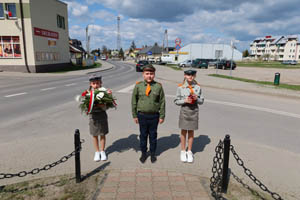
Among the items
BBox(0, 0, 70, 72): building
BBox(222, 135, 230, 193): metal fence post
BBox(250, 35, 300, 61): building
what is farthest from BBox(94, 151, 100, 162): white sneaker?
BBox(250, 35, 300, 61): building

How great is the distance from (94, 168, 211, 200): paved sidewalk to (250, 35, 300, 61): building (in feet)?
346

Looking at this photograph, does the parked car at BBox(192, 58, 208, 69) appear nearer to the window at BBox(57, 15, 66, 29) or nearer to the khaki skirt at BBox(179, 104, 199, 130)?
the window at BBox(57, 15, 66, 29)

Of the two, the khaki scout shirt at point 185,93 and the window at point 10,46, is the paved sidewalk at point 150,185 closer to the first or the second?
the khaki scout shirt at point 185,93

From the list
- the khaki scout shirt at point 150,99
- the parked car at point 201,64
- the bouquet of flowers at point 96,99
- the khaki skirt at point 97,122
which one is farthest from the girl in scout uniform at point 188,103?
the parked car at point 201,64

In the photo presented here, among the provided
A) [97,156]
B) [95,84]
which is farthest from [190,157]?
[95,84]

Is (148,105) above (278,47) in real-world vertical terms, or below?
below

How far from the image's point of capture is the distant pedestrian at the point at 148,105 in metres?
3.62

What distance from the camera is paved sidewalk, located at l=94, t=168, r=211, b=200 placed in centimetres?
289

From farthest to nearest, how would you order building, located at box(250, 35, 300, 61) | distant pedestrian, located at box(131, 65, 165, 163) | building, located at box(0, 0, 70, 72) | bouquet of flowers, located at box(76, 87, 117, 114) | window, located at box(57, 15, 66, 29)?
building, located at box(250, 35, 300, 61), window, located at box(57, 15, 66, 29), building, located at box(0, 0, 70, 72), distant pedestrian, located at box(131, 65, 165, 163), bouquet of flowers, located at box(76, 87, 117, 114)

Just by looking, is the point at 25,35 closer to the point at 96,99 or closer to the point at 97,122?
the point at 97,122

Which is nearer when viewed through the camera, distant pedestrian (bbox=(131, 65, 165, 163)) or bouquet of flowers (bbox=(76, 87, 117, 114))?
bouquet of flowers (bbox=(76, 87, 117, 114))

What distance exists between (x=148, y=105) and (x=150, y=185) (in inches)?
49.3

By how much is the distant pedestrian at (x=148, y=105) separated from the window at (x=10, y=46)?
24283mm

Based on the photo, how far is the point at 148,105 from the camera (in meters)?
3.62
